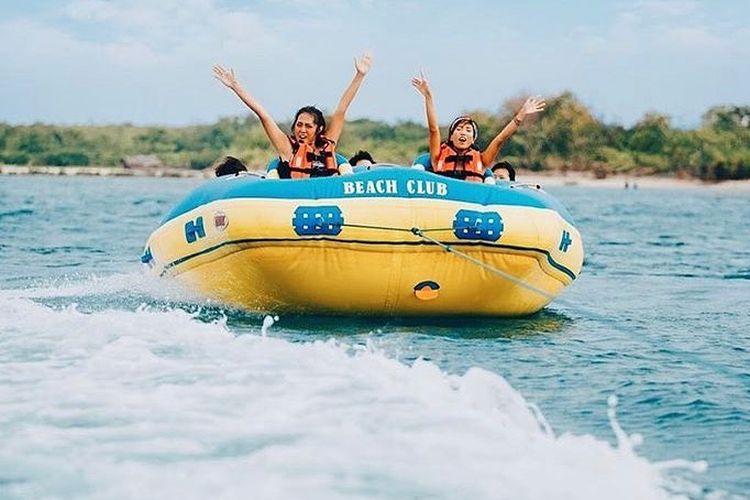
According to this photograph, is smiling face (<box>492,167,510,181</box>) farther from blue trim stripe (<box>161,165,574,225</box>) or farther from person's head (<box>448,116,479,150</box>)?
blue trim stripe (<box>161,165,574,225</box>)

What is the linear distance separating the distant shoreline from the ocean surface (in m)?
32.2

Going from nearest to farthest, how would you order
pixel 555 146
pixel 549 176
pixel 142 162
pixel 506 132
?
pixel 506 132 → pixel 549 176 → pixel 555 146 → pixel 142 162

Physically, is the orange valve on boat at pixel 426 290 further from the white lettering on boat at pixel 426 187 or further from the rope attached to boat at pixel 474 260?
the white lettering on boat at pixel 426 187

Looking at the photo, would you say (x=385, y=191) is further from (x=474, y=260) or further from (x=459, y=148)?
(x=459, y=148)

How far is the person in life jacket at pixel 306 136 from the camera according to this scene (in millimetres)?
6402

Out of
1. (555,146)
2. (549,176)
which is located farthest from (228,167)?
(555,146)

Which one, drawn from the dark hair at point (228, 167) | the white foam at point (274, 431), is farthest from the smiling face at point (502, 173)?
the white foam at point (274, 431)

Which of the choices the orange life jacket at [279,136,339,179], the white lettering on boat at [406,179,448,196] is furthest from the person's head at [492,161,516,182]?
the white lettering on boat at [406,179,448,196]

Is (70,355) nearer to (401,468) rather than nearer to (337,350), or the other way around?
(337,350)

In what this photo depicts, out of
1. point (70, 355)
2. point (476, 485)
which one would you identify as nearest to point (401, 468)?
point (476, 485)

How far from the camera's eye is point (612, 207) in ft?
85.4

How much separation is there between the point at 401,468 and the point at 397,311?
2.91 metres

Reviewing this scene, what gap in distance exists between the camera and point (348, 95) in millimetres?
6613

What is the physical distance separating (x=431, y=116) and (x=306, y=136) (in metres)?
0.81
